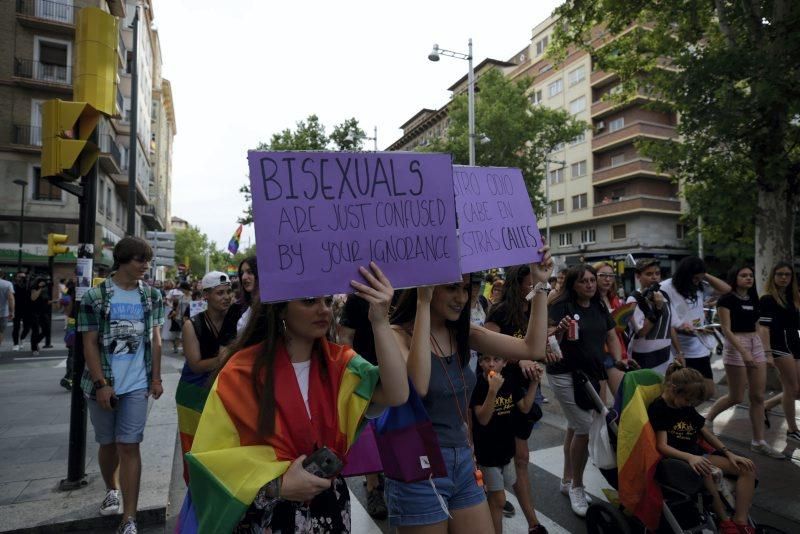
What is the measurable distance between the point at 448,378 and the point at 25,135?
2957 centimetres

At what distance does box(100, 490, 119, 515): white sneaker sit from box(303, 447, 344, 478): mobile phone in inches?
118

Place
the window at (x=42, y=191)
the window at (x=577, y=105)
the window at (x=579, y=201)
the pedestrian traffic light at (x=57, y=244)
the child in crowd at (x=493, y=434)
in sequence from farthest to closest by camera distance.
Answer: the window at (x=579, y=201) < the window at (x=577, y=105) < the window at (x=42, y=191) < the pedestrian traffic light at (x=57, y=244) < the child in crowd at (x=493, y=434)

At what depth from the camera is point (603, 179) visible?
38.7m

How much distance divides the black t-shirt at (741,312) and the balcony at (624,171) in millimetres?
32646

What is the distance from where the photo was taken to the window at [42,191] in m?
25.1

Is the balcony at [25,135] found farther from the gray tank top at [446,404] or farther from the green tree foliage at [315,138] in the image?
the gray tank top at [446,404]

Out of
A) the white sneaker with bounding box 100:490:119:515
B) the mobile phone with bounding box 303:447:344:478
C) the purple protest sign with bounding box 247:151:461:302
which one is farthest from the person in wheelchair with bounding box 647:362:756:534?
the white sneaker with bounding box 100:490:119:515

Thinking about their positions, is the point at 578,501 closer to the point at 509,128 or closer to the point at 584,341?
the point at 584,341

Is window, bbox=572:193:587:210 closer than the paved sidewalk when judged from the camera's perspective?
A: No

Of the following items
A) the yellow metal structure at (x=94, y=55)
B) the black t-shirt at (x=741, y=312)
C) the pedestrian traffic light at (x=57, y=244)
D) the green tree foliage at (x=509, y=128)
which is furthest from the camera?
the green tree foliage at (x=509, y=128)

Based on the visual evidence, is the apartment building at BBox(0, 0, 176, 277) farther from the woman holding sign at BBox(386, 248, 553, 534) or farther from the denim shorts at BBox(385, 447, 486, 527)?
the denim shorts at BBox(385, 447, 486, 527)

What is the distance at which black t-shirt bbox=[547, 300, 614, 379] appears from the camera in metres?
4.12

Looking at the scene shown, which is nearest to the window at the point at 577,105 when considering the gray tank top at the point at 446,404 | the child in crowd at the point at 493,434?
the child in crowd at the point at 493,434

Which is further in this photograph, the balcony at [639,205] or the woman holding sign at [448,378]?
the balcony at [639,205]
